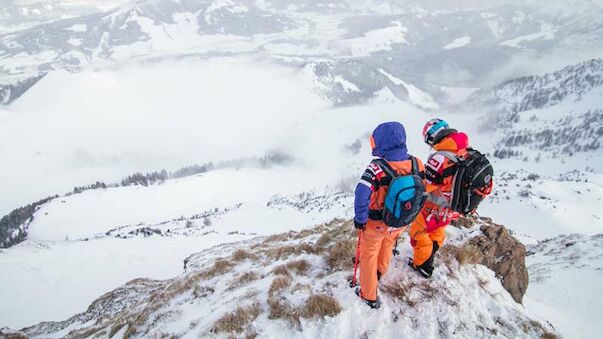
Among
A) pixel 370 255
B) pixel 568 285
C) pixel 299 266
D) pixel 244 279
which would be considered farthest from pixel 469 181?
pixel 568 285

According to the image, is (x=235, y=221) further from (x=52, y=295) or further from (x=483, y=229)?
(x=483, y=229)

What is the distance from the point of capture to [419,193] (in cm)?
713

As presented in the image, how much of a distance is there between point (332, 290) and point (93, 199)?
190 meters

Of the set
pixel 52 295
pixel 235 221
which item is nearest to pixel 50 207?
pixel 235 221

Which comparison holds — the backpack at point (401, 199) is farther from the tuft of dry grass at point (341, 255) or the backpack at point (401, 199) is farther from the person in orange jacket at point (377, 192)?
the tuft of dry grass at point (341, 255)

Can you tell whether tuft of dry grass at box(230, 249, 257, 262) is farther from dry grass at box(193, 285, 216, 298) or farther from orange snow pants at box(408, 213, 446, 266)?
orange snow pants at box(408, 213, 446, 266)

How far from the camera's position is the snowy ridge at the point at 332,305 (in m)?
7.39

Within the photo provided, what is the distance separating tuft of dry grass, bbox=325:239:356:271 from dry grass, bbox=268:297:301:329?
6.29 ft

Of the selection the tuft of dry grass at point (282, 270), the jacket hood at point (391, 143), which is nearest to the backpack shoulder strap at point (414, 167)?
the jacket hood at point (391, 143)

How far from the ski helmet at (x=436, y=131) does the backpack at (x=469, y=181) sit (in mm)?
655

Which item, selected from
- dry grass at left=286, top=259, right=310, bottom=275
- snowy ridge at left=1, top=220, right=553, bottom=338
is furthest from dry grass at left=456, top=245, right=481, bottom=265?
dry grass at left=286, top=259, right=310, bottom=275

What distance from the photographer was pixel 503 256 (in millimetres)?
11156

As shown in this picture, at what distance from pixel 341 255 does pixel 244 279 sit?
324 centimetres

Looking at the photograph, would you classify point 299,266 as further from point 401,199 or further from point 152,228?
point 152,228
